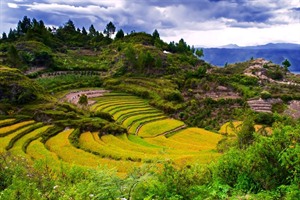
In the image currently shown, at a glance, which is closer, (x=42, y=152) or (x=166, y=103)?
(x=42, y=152)

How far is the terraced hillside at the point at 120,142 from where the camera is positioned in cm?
2814

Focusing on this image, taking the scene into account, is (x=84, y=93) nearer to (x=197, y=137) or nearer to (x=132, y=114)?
(x=132, y=114)

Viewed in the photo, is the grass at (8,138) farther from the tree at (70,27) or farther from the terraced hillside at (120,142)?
the tree at (70,27)

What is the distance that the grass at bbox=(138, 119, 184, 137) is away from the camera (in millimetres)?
48838

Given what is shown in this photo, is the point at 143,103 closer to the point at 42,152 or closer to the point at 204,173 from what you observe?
the point at 42,152

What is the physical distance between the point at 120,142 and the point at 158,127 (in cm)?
1464

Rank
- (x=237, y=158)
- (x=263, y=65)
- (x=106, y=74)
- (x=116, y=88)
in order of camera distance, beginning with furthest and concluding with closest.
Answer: (x=263, y=65), (x=106, y=74), (x=116, y=88), (x=237, y=158)

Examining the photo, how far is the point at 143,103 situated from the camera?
65.2 meters

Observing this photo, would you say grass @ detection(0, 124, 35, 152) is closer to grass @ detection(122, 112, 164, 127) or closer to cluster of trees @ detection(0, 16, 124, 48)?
grass @ detection(122, 112, 164, 127)

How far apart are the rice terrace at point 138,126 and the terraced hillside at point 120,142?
0.15 meters

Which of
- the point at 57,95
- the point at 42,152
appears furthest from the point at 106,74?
the point at 42,152

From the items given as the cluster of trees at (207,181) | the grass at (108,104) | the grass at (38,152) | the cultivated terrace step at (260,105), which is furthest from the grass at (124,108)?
the cluster of trees at (207,181)

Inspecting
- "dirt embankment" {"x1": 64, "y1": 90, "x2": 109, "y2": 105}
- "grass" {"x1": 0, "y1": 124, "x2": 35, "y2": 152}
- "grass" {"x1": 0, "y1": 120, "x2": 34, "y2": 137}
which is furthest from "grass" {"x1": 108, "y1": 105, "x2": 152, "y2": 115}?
"grass" {"x1": 0, "y1": 124, "x2": 35, "y2": 152}

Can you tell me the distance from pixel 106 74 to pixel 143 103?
22646 millimetres
